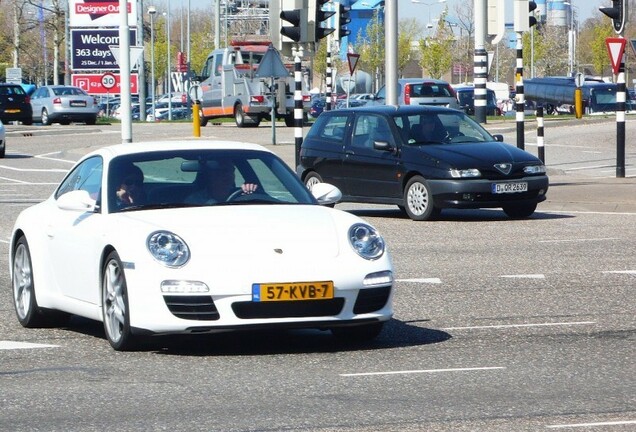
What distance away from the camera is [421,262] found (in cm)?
1443

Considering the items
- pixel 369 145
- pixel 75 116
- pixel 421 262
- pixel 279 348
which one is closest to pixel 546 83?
pixel 75 116

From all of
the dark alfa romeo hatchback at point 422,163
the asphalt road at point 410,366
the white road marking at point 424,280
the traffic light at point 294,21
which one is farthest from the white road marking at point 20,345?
the traffic light at point 294,21

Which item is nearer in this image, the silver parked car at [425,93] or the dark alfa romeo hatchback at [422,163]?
the dark alfa romeo hatchback at [422,163]

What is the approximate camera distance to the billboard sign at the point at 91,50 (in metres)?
58.8

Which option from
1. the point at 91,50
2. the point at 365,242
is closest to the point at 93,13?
the point at 91,50

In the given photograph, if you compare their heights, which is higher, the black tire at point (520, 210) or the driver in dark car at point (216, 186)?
the driver in dark car at point (216, 186)

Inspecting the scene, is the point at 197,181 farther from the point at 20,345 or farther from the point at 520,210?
the point at 520,210

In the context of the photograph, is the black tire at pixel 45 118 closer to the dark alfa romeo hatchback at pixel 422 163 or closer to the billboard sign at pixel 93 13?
the billboard sign at pixel 93 13

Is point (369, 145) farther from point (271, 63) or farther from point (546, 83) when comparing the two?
point (546, 83)

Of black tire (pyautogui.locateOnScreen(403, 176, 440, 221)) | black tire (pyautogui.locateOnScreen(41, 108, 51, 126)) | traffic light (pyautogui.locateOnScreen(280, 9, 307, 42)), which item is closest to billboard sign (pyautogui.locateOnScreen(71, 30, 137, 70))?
black tire (pyautogui.locateOnScreen(41, 108, 51, 126))

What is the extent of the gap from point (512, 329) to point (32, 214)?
345cm

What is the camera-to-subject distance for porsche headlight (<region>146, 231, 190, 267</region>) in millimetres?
8688

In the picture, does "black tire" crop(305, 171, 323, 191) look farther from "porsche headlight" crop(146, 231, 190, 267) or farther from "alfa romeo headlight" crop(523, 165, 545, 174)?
"porsche headlight" crop(146, 231, 190, 267)

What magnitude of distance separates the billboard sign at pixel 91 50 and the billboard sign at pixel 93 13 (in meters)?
0.77
